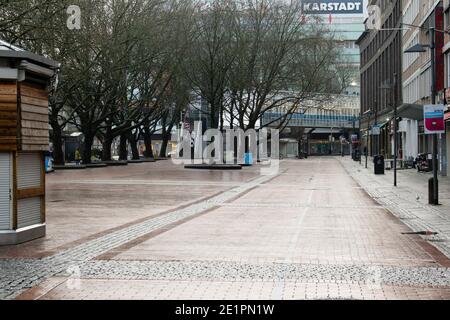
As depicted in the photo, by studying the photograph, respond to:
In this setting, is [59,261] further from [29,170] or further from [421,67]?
[421,67]

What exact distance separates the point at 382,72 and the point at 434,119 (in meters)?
63.4

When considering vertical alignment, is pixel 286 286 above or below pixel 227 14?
below

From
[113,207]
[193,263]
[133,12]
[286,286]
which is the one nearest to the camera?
[286,286]

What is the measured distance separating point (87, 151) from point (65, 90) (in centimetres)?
1275

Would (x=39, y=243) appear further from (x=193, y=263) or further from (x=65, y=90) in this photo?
(x=65, y=90)

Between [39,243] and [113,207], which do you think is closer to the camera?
[39,243]

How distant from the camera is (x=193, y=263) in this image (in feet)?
32.0

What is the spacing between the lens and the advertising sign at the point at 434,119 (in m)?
20.5

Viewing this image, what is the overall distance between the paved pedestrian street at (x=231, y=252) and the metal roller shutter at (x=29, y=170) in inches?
41.9

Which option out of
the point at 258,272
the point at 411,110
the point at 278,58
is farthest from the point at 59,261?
the point at 278,58

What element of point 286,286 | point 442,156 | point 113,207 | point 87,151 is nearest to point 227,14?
point 87,151

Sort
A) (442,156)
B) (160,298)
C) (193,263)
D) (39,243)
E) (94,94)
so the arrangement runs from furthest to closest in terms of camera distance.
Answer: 1. (94,94)
2. (442,156)
3. (39,243)
4. (193,263)
5. (160,298)

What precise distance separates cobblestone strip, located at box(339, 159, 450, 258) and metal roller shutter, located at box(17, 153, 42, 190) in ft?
→ 24.0

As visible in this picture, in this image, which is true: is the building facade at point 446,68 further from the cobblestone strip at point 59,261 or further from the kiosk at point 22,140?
the kiosk at point 22,140
